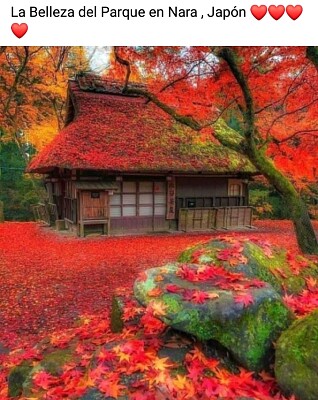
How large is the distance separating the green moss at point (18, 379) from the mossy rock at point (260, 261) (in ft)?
7.43

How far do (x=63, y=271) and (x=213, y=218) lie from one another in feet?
29.1

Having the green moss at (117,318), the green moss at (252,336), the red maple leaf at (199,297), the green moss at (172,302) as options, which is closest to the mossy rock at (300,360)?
the green moss at (252,336)

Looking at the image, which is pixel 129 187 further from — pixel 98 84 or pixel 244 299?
pixel 244 299

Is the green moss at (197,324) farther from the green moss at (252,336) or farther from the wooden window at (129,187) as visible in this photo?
the wooden window at (129,187)

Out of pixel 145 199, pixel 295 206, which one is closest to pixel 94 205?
pixel 145 199

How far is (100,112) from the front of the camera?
16094 millimetres

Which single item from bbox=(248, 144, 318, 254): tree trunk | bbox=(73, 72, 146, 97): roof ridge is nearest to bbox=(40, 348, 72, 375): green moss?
bbox=(248, 144, 318, 254): tree trunk

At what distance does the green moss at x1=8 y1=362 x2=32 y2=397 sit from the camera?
11.8 feet

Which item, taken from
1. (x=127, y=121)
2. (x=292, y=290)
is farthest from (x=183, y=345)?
(x=127, y=121)

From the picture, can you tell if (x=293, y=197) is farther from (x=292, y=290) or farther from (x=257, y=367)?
(x=257, y=367)

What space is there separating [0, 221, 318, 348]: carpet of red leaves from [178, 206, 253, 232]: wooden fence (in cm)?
110
